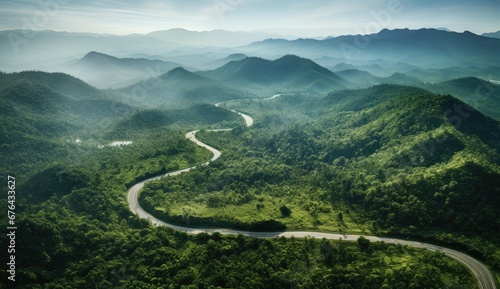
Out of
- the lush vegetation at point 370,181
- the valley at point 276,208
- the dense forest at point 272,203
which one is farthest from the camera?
the lush vegetation at point 370,181

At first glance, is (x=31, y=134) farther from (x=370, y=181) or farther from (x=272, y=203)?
(x=370, y=181)

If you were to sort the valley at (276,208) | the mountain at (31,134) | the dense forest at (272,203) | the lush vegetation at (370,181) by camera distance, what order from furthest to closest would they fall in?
the mountain at (31,134)
the lush vegetation at (370,181)
the valley at (276,208)
the dense forest at (272,203)

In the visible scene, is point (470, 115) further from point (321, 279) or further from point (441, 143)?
point (321, 279)

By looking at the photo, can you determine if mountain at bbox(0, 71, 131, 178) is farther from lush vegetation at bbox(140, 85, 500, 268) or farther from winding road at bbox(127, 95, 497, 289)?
lush vegetation at bbox(140, 85, 500, 268)

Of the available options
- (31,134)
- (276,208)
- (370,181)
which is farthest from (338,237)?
(31,134)

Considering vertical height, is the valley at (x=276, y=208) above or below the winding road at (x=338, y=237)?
above

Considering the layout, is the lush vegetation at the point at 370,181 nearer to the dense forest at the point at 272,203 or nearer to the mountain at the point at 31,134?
the dense forest at the point at 272,203

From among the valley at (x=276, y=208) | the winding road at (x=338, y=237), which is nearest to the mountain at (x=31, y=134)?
the valley at (x=276, y=208)

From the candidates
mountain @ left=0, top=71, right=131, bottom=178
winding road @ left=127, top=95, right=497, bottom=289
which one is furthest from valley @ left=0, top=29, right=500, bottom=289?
mountain @ left=0, top=71, right=131, bottom=178

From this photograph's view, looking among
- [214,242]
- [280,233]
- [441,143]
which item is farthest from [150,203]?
[441,143]
